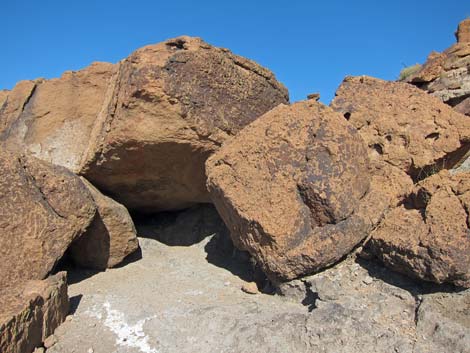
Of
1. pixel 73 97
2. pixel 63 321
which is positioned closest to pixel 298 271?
pixel 63 321

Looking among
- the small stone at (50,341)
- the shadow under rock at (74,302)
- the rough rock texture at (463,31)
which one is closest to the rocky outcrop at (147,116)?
the shadow under rock at (74,302)

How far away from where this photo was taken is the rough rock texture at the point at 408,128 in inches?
128

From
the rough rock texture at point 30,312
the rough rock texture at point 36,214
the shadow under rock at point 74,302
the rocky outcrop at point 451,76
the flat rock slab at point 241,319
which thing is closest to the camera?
the rough rock texture at point 30,312

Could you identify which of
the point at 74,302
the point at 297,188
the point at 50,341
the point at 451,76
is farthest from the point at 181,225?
the point at 451,76

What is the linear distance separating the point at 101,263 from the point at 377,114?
8.28ft

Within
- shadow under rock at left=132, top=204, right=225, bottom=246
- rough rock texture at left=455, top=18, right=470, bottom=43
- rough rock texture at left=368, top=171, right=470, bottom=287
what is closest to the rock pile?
rough rock texture at left=368, top=171, right=470, bottom=287

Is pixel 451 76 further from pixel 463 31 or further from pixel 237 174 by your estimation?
pixel 237 174

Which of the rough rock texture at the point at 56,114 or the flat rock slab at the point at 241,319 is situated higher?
the rough rock texture at the point at 56,114

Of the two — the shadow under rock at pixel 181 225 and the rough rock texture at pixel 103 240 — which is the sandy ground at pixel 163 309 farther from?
the shadow under rock at pixel 181 225

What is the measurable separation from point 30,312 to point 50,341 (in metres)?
0.25

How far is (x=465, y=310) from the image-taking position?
229 cm

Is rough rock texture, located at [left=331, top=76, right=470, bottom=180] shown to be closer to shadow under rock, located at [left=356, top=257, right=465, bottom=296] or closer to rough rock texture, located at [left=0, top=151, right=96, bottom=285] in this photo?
shadow under rock, located at [left=356, top=257, right=465, bottom=296]

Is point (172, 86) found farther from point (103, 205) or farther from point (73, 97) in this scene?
point (73, 97)

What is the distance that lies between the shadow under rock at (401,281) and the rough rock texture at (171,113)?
4.98ft
